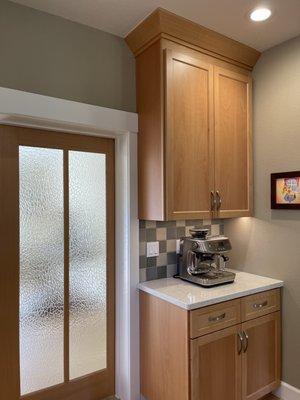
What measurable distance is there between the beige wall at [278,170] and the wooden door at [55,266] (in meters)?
1.16

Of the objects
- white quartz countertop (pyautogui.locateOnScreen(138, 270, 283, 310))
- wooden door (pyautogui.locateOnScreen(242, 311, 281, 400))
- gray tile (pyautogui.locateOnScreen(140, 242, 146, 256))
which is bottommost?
wooden door (pyautogui.locateOnScreen(242, 311, 281, 400))

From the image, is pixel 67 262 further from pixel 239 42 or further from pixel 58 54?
pixel 239 42

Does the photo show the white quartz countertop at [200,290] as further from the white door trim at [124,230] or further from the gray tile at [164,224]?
the gray tile at [164,224]

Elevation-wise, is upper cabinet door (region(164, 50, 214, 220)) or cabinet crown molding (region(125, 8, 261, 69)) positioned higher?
cabinet crown molding (region(125, 8, 261, 69))

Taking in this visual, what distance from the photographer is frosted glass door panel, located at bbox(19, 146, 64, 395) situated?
6.30 ft

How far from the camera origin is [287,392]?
218cm

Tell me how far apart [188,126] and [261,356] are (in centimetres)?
167

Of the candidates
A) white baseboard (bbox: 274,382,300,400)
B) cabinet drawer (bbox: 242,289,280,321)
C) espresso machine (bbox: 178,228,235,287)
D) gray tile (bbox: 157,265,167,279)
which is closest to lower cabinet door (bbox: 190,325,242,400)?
cabinet drawer (bbox: 242,289,280,321)

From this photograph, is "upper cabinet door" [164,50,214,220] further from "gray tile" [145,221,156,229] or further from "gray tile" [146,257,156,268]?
"gray tile" [146,257,156,268]

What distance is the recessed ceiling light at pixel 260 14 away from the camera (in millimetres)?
1869

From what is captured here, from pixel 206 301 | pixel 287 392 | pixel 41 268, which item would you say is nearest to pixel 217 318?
pixel 206 301

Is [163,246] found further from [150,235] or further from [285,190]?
[285,190]

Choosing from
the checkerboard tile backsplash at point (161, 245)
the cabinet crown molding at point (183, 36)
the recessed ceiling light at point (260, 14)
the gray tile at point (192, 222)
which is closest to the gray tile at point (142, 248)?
the checkerboard tile backsplash at point (161, 245)

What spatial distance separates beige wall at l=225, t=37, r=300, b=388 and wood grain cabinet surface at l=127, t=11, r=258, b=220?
0.45 ft
